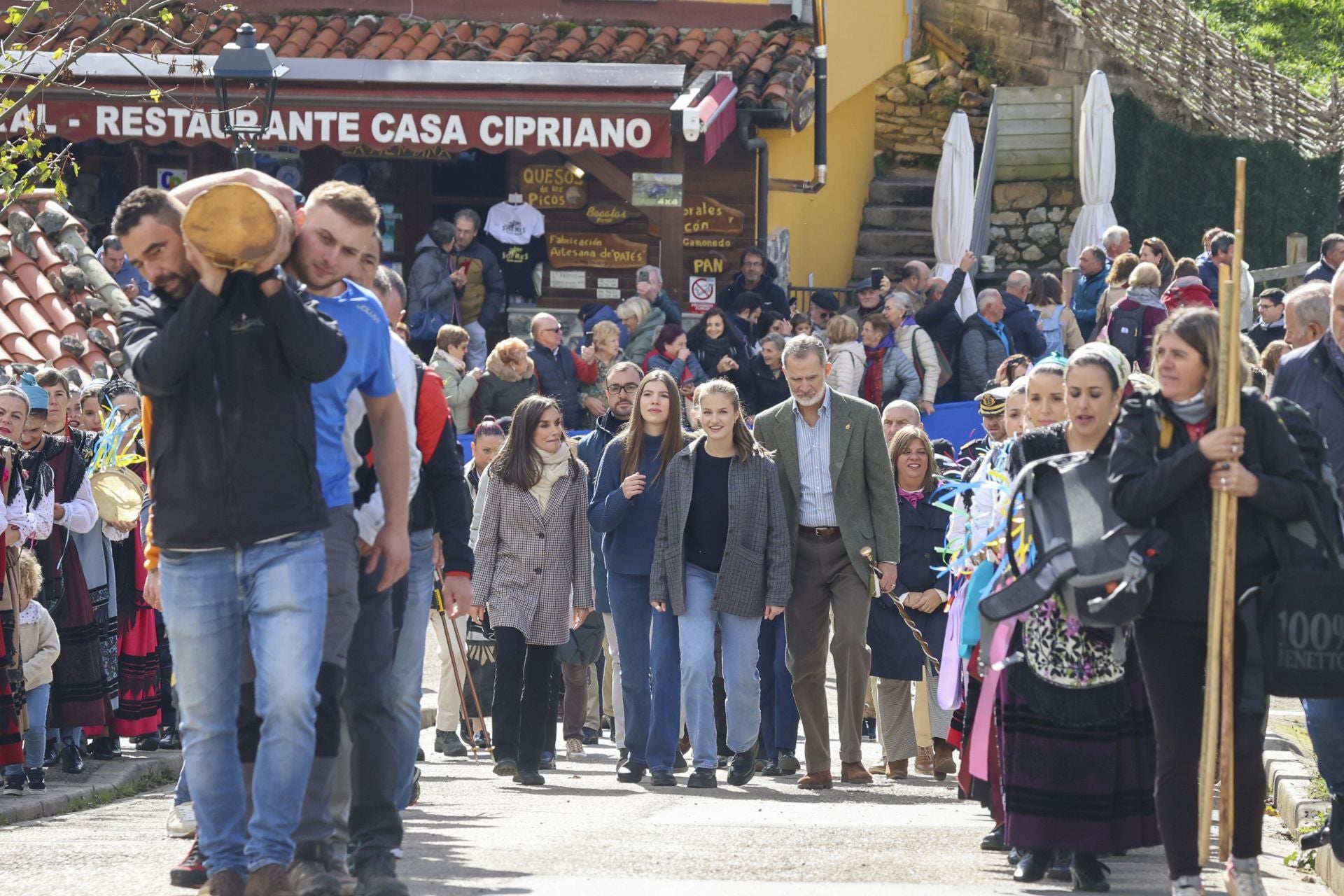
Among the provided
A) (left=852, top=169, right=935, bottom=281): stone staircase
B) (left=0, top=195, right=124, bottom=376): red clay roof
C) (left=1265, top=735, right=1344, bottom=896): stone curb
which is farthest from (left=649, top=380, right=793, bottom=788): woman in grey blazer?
(left=852, top=169, right=935, bottom=281): stone staircase

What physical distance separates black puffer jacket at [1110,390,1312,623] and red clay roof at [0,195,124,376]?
11612mm

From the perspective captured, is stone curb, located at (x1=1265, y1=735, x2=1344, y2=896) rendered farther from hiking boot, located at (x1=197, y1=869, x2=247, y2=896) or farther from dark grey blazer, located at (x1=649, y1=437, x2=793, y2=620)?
hiking boot, located at (x1=197, y1=869, x2=247, y2=896)

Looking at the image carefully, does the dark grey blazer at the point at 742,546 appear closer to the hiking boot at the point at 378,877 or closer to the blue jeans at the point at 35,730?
the blue jeans at the point at 35,730

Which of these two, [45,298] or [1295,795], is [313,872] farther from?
[45,298]

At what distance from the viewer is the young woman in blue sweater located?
34.2 feet

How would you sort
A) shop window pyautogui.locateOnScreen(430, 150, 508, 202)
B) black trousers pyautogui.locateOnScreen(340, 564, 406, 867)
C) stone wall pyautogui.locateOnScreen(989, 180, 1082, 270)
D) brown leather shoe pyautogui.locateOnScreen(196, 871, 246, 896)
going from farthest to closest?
stone wall pyautogui.locateOnScreen(989, 180, 1082, 270), shop window pyautogui.locateOnScreen(430, 150, 508, 202), black trousers pyautogui.locateOnScreen(340, 564, 406, 867), brown leather shoe pyautogui.locateOnScreen(196, 871, 246, 896)

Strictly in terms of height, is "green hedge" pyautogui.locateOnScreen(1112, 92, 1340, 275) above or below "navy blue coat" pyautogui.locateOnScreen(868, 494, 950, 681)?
above

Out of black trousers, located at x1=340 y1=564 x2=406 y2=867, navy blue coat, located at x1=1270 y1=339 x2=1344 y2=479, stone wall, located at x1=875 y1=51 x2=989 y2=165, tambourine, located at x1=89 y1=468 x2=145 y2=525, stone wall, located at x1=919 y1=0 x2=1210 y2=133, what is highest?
stone wall, located at x1=919 y1=0 x2=1210 y2=133

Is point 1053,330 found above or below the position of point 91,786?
above

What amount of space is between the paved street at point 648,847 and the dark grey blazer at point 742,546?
974mm

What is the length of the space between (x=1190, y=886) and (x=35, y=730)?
6848mm

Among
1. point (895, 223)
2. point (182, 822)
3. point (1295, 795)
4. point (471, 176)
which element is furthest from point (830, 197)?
point (182, 822)

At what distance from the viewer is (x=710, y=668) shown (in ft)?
33.7

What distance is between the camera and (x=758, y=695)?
34.0ft
